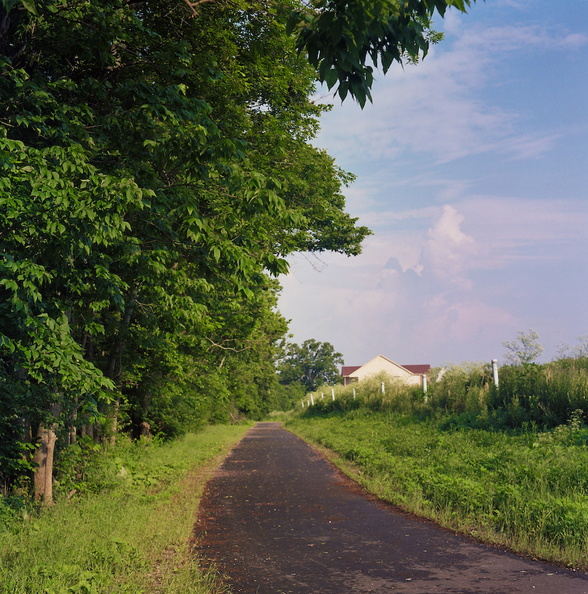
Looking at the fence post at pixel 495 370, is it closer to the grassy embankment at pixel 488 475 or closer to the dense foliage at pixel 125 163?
the grassy embankment at pixel 488 475

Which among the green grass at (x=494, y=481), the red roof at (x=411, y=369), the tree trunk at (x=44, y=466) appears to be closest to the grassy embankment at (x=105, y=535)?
the tree trunk at (x=44, y=466)

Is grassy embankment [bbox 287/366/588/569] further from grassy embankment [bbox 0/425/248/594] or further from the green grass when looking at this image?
grassy embankment [bbox 0/425/248/594]

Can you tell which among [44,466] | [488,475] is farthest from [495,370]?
[44,466]

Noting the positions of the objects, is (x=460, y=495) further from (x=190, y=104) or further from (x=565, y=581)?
(x=190, y=104)

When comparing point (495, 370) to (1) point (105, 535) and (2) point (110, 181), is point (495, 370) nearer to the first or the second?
(1) point (105, 535)

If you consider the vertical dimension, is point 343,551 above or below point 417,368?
below

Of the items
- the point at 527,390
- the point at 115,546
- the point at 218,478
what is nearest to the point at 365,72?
the point at 115,546

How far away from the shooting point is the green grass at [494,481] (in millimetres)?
7988

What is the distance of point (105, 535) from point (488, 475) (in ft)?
22.6

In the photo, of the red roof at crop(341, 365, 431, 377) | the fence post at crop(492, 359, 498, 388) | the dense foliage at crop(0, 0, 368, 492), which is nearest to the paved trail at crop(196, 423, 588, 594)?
the dense foliage at crop(0, 0, 368, 492)

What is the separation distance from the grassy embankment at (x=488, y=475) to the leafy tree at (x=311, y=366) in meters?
130

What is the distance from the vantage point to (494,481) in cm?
1079

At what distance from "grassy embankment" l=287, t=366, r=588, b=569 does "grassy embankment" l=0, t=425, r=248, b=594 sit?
13.4 feet

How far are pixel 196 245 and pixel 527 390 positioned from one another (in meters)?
12.1
